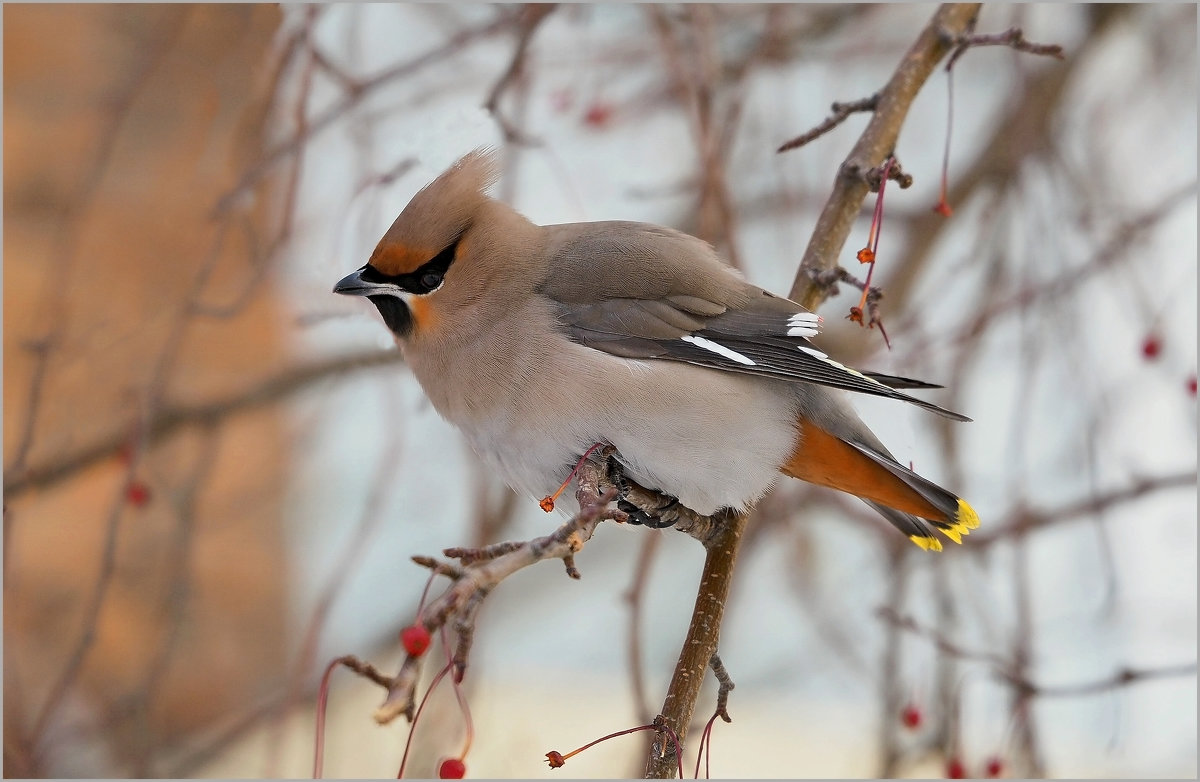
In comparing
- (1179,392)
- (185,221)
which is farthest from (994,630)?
(185,221)

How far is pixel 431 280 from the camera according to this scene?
2375 millimetres

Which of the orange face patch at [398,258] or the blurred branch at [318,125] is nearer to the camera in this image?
the orange face patch at [398,258]

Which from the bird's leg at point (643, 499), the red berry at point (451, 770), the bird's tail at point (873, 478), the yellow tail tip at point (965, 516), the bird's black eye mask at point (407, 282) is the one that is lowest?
the red berry at point (451, 770)

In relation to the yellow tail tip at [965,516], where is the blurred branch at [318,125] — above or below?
above

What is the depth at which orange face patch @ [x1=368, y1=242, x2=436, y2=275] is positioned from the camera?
2.27m

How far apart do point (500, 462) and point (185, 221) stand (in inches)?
127

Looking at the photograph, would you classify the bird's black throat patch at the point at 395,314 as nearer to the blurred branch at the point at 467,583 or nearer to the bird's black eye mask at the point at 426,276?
the bird's black eye mask at the point at 426,276

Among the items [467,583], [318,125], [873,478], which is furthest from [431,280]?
[467,583]

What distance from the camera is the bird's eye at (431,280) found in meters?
2.36

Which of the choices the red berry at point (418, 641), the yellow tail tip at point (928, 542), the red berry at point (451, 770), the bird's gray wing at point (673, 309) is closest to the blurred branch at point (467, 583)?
the red berry at point (418, 641)

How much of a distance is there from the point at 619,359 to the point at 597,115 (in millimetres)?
1750

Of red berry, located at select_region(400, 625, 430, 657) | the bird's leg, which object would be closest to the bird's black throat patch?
A: the bird's leg

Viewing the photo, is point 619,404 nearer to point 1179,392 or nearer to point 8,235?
point 1179,392

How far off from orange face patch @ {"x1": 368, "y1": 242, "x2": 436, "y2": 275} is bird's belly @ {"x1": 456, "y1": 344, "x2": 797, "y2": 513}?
0.33m
